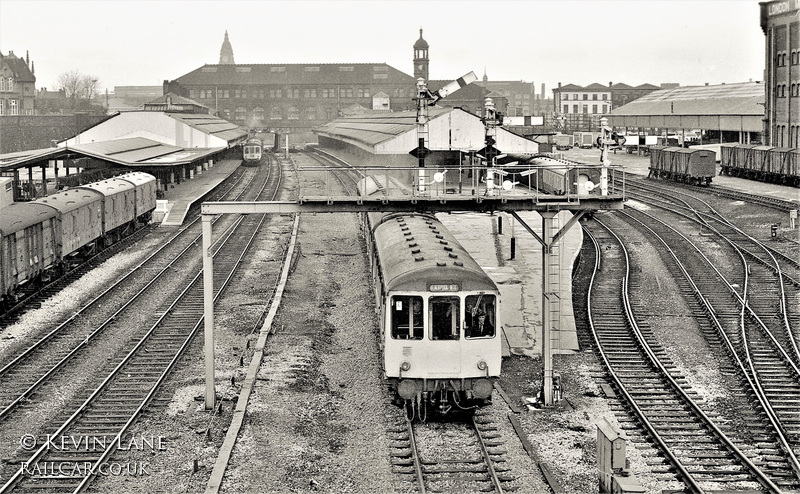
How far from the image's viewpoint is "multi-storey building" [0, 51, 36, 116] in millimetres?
112500

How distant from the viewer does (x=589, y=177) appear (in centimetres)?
2052

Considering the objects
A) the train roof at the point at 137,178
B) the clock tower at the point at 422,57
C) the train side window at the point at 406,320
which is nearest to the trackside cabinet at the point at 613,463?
the train side window at the point at 406,320

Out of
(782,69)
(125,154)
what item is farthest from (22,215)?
(782,69)

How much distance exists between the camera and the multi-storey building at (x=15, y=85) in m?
112

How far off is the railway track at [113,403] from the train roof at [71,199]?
592 centimetres

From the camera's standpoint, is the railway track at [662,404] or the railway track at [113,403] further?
the railway track at [662,404]

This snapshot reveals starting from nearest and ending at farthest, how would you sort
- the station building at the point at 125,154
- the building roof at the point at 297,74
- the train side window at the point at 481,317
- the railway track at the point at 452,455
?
the railway track at the point at 452,455 < the train side window at the point at 481,317 < the station building at the point at 125,154 < the building roof at the point at 297,74

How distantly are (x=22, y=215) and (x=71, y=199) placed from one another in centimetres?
575

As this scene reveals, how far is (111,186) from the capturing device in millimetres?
40406

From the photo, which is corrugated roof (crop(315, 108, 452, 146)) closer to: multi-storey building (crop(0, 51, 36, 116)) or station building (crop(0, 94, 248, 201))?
station building (crop(0, 94, 248, 201))

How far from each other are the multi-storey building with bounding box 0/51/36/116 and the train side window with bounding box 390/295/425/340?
108062 millimetres

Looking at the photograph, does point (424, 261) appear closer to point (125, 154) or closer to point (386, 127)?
point (386, 127)

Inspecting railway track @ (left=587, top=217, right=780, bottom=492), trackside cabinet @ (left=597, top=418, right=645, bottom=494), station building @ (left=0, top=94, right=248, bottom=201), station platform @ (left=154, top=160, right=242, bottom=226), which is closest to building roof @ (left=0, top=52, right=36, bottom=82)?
station building @ (left=0, top=94, right=248, bottom=201)

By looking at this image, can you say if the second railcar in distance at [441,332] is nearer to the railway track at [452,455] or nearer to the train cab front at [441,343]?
the train cab front at [441,343]
